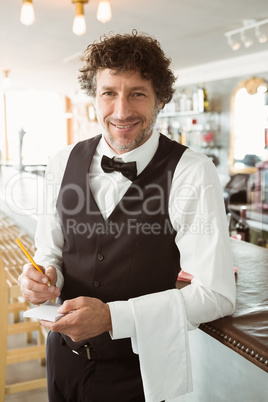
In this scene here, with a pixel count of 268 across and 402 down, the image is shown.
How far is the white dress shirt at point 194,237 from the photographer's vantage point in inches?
40.8

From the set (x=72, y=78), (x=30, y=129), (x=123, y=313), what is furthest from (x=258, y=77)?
(x=30, y=129)

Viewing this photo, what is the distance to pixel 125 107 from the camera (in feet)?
4.01

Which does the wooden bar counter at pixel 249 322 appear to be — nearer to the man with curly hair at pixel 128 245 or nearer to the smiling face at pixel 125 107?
the man with curly hair at pixel 128 245

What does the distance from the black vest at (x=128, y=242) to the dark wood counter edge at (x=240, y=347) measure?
0.20 metres

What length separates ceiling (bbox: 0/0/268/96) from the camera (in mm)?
3949

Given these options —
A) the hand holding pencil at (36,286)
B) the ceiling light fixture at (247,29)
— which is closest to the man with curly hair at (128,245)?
the hand holding pencil at (36,286)

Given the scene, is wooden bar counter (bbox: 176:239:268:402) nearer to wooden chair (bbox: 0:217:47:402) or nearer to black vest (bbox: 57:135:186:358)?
black vest (bbox: 57:135:186:358)

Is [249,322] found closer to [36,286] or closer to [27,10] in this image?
[36,286]

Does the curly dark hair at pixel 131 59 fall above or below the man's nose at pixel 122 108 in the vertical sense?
above

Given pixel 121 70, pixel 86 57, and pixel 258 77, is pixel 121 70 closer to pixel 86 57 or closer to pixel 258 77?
pixel 86 57

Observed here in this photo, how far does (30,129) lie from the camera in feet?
43.1

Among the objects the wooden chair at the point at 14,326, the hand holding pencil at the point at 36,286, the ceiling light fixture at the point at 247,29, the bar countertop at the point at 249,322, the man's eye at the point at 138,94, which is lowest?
the wooden chair at the point at 14,326

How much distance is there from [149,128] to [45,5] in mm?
3268

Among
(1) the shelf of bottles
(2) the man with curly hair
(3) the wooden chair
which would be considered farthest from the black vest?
(1) the shelf of bottles
